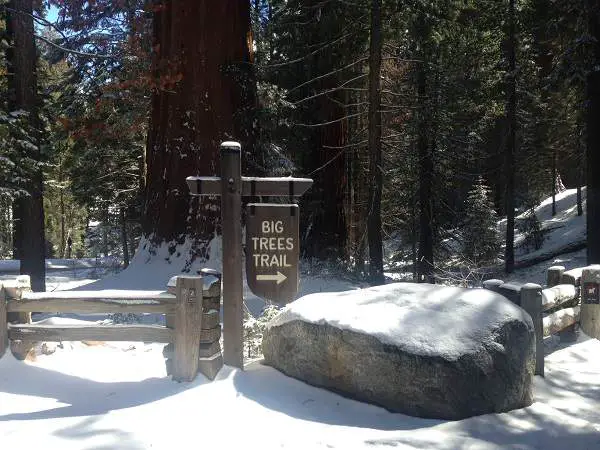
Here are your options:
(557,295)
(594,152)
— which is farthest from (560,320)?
(594,152)

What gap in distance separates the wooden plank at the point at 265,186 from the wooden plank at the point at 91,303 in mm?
1188

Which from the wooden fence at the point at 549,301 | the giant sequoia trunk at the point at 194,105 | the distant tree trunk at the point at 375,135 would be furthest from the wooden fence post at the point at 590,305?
the giant sequoia trunk at the point at 194,105

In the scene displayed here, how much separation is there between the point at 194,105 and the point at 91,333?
6123 mm

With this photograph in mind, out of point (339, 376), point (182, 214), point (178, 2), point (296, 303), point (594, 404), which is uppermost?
point (178, 2)

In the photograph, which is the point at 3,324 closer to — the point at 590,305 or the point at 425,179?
the point at 590,305

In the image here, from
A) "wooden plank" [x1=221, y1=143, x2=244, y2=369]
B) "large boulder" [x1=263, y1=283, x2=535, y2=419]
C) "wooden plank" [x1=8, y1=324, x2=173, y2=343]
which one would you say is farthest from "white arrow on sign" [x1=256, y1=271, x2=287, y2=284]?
"wooden plank" [x1=8, y1=324, x2=173, y2=343]

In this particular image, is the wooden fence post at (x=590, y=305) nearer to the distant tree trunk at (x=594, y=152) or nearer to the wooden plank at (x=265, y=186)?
the wooden plank at (x=265, y=186)

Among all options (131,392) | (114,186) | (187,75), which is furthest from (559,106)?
(131,392)

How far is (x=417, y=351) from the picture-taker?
17.0 ft

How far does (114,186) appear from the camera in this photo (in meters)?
26.5

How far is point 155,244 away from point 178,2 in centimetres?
457

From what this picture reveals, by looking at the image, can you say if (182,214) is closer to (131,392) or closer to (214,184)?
(214,184)

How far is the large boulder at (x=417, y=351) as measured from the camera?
5160mm

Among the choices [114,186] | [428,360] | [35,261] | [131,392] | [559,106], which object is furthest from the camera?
[559,106]
